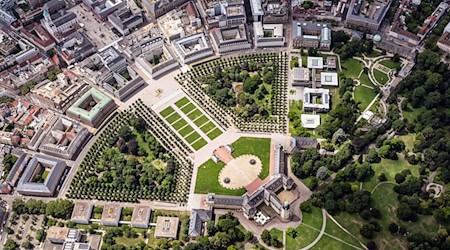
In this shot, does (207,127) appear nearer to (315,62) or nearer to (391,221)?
(315,62)

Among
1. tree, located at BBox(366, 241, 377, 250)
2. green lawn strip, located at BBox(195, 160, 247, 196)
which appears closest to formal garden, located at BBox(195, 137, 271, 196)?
green lawn strip, located at BBox(195, 160, 247, 196)

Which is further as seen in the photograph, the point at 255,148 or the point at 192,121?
the point at 192,121

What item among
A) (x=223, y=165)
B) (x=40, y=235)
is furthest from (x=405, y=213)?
(x=40, y=235)

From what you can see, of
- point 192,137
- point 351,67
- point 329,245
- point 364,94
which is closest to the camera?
point 329,245

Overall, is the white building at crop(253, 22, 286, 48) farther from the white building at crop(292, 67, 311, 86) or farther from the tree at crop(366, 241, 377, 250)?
the tree at crop(366, 241, 377, 250)

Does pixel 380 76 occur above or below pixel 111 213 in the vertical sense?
above

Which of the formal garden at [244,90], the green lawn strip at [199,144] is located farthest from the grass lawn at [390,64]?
the green lawn strip at [199,144]

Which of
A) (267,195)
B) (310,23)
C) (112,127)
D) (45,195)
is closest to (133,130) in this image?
(112,127)

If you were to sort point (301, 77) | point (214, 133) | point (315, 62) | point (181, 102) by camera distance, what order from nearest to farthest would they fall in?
point (214, 133), point (181, 102), point (301, 77), point (315, 62)
